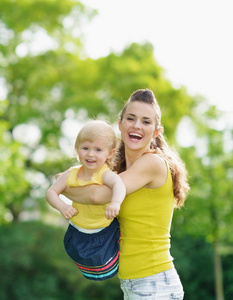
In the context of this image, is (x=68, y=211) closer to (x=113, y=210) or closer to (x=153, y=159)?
(x=113, y=210)

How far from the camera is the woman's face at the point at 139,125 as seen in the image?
2852 mm

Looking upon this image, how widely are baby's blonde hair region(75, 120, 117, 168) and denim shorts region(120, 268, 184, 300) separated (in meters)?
0.85

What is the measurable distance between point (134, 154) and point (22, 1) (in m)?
15.3

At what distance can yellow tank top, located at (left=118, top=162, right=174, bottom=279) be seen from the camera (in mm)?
2766

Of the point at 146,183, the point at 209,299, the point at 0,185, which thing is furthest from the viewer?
the point at 209,299

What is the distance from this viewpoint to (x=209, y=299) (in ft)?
48.6

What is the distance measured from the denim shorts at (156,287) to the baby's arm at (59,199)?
56cm

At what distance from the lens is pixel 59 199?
9.40 ft

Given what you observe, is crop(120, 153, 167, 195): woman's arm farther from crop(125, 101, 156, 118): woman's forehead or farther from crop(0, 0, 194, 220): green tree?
crop(0, 0, 194, 220): green tree

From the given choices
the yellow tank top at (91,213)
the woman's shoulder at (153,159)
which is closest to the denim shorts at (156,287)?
the yellow tank top at (91,213)

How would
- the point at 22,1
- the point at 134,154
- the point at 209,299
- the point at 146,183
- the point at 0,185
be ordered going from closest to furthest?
the point at 146,183 → the point at 134,154 → the point at 0,185 → the point at 209,299 → the point at 22,1

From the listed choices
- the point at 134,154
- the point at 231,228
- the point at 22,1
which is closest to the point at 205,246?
the point at 231,228

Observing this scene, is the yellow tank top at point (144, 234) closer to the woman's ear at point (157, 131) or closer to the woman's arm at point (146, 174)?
the woman's arm at point (146, 174)

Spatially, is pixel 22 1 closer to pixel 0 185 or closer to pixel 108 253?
pixel 0 185
